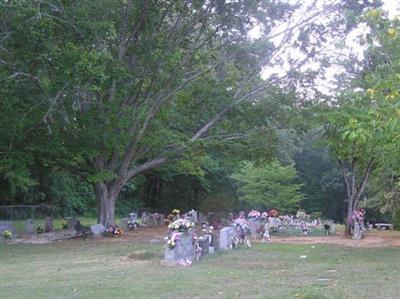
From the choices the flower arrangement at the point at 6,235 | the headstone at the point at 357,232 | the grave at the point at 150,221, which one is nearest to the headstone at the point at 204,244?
the headstone at the point at 357,232

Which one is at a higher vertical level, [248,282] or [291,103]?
[291,103]

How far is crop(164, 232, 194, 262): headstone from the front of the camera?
13766 millimetres

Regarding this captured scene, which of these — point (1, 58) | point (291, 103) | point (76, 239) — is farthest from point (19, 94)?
point (291, 103)

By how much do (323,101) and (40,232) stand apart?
47.0ft

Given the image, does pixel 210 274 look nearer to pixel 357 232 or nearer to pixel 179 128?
pixel 357 232

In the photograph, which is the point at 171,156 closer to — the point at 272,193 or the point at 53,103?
the point at 53,103

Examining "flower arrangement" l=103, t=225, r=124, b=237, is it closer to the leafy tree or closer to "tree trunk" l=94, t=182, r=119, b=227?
"tree trunk" l=94, t=182, r=119, b=227

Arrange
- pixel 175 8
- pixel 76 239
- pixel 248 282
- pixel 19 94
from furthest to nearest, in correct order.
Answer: pixel 175 8
pixel 76 239
pixel 19 94
pixel 248 282

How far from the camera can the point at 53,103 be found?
762 inches

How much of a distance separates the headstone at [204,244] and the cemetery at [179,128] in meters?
0.13

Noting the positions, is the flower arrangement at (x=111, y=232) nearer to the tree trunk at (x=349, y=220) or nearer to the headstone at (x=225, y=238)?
the headstone at (x=225, y=238)

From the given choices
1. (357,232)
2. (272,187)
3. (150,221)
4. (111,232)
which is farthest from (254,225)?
(272,187)

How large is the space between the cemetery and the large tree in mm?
76

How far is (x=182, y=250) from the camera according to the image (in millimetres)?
14062
